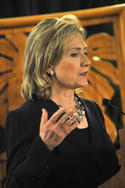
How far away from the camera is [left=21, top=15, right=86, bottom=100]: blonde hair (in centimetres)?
112

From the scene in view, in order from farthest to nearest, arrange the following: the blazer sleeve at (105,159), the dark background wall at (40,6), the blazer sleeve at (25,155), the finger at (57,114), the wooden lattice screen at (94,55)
Answer: the dark background wall at (40,6), the wooden lattice screen at (94,55), the blazer sleeve at (105,159), the blazer sleeve at (25,155), the finger at (57,114)

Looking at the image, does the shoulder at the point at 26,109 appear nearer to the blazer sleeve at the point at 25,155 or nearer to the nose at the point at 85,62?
the blazer sleeve at the point at 25,155

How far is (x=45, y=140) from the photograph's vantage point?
2.95ft

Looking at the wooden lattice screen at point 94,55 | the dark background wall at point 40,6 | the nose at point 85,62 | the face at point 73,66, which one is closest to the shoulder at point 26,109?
the face at point 73,66

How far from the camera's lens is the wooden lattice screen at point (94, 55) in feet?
5.66

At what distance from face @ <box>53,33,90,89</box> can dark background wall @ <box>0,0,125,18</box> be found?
2.76ft

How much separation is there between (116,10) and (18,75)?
730 millimetres

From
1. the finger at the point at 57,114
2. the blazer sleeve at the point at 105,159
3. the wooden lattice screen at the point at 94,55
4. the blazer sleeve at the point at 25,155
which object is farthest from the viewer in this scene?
the wooden lattice screen at the point at 94,55

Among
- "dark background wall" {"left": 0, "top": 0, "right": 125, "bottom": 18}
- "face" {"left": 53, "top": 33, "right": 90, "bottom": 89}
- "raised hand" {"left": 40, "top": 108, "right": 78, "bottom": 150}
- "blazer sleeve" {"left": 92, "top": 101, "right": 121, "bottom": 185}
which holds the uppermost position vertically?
"dark background wall" {"left": 0, "top": 0, "right": 125, "bottom": 18}

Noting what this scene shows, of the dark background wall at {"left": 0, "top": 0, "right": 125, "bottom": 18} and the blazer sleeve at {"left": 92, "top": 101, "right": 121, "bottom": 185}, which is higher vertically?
the dark background wall at {"left": 0, "top": 0, "right": 125, "bottom": 18}

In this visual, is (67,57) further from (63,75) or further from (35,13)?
(35,13)

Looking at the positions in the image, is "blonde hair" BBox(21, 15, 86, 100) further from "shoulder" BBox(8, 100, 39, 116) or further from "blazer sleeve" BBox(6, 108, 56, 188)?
A: "blazer sleeve" BBox(6, 108, 56, 188)

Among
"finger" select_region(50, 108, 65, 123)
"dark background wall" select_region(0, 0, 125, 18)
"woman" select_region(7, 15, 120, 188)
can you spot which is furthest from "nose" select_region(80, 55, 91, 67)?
"dark background wall" select_region(0, 0, 125, 18)

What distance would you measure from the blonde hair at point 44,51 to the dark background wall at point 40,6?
789mm
